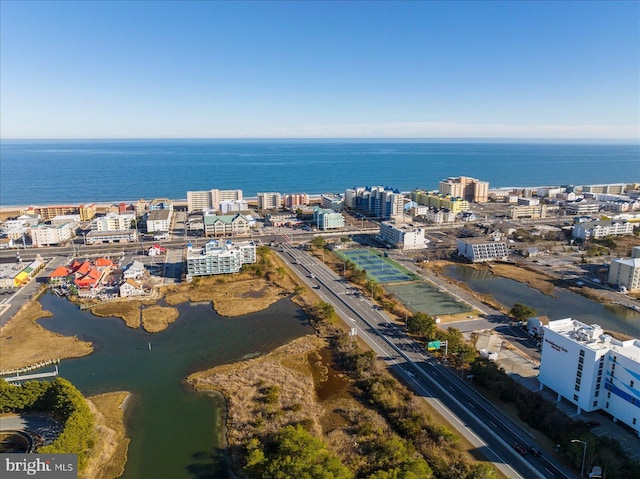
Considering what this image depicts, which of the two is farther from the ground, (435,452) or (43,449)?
(43,449)

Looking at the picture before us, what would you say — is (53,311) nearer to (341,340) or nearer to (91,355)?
(91,355)

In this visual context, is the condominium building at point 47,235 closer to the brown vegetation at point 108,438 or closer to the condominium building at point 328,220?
the condominium building at point 328,220

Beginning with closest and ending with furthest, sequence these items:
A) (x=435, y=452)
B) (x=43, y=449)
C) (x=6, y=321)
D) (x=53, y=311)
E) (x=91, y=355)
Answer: (x=43, y=449) → (x=435, y=452) → (x=91, y=355) → (x=6, y=321) → (x=53, y=311)

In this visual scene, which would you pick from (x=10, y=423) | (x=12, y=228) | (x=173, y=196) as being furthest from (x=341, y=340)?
(x=173, y=196)

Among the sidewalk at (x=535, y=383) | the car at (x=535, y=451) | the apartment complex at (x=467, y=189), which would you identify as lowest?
the car at (x=535, y=451)

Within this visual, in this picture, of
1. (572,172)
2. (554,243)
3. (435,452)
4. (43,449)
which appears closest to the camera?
(43,449)

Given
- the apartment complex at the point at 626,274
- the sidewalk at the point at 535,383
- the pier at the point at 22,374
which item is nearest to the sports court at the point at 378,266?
the sidewalk at the point at 535,383

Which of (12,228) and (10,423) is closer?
(10,423)

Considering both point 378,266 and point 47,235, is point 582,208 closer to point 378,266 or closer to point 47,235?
point 378,266
